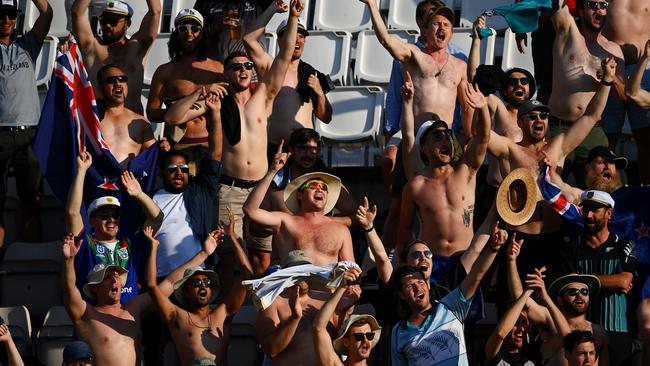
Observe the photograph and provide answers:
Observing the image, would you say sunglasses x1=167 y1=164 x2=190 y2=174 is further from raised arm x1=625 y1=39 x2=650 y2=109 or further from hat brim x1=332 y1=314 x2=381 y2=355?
raised arm x1=625 y1=39 x2=650 y2=109

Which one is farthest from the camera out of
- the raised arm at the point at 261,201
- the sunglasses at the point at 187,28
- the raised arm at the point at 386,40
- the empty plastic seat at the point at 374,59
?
the empty plastic seat at the point at 374,59

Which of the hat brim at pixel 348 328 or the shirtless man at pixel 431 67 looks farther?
the shirtless man at pixel 431 67

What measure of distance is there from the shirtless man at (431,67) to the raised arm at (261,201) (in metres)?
1.52

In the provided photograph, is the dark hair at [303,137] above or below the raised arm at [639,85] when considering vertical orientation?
below

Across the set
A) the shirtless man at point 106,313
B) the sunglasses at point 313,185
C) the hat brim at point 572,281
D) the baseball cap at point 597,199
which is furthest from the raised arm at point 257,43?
the hat brim at point 572,281

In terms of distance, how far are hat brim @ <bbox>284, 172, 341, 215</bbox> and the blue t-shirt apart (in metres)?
1.76

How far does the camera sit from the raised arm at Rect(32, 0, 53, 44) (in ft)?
53.2

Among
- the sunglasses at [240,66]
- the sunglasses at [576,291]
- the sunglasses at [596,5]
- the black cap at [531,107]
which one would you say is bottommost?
the sunglasses at [576,291]

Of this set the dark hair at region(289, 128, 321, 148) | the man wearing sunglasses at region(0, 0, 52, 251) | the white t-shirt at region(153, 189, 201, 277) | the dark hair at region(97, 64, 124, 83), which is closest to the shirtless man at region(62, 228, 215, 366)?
the white t-shirt at region(153, 189, 201, 277)

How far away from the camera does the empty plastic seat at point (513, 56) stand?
55.3 feet

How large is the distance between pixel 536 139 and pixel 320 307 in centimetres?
237

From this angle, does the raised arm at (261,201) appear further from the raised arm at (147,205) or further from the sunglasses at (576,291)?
the sunglasses at (576,291)

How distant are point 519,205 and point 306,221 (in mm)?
1567

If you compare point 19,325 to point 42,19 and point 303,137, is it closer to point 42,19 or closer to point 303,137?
point 303,137
